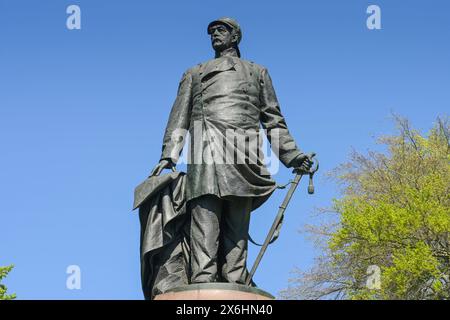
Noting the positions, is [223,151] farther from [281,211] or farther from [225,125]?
[281,211]

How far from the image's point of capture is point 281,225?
9.00m

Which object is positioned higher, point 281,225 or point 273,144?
point 273,144

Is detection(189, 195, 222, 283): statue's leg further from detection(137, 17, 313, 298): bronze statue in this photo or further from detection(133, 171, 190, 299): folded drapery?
detection(133, 171, 190, 299): folded drapery

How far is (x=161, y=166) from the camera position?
29.9 feet

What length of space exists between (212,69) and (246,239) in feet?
6.22

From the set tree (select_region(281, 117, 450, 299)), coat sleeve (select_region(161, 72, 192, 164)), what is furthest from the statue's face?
tree (select_region(281, 117, 450, 299))

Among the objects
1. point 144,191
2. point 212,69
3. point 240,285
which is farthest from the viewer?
point 212,69

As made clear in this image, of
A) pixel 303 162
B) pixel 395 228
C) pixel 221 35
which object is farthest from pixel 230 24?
pixel 395 228

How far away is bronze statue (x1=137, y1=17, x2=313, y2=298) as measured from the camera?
28.4ft

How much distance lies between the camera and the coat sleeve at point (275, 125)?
9.31 meters

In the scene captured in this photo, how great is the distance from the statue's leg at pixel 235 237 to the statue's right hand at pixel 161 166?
30.1 inches

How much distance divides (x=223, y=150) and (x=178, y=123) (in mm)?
712
